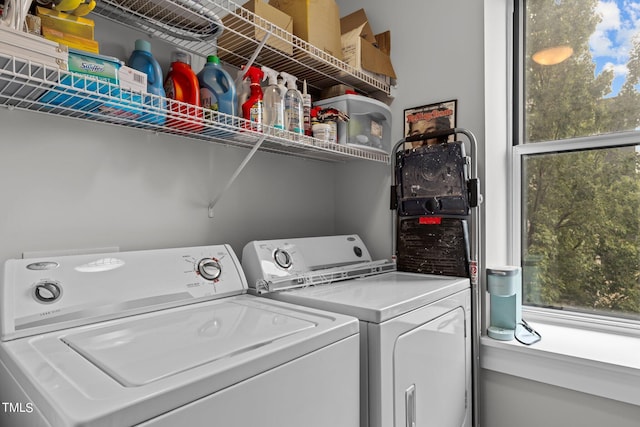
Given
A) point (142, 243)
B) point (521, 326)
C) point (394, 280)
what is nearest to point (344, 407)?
point (394, 280)

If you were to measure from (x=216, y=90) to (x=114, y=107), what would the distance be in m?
0.42

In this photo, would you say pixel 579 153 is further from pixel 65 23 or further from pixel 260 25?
pixel 65 23

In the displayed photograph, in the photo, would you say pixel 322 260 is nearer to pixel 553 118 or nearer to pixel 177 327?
pixel 177 327

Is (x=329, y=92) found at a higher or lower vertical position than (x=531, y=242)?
higher

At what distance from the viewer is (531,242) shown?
7.13 feet

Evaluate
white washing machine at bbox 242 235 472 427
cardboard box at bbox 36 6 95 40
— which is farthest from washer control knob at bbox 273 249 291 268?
cardboard box at bbox 36 6 95 40

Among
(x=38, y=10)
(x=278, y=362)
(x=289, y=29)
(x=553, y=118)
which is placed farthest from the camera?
(x=553, y=118)

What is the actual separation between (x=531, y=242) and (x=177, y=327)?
6.38 ft

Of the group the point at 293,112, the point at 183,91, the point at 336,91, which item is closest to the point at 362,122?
the point at 336,91

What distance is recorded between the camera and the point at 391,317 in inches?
49.1

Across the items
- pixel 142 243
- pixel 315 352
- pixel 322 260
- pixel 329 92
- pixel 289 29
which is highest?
pixel 289 29

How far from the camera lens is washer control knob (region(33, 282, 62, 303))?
107 centimetres

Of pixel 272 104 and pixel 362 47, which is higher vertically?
pixel 362 47

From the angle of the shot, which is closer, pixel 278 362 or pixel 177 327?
pixel 278 362
